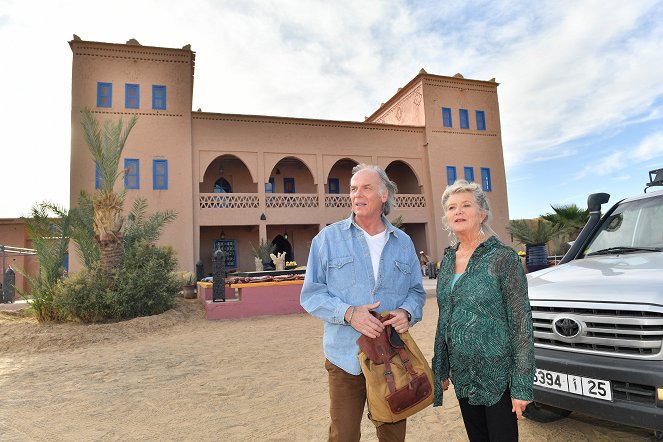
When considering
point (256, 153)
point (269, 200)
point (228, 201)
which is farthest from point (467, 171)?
point (228, 201)

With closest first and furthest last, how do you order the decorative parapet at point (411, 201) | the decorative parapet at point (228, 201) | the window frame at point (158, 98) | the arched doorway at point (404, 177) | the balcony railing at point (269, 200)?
1. the window frame at point (158, 98)
2. the decorative parapet at point (228, 201)
3. the balcony railing at point (269, 200)
4. the decorative parapet at point (411, 201)
5. the arched doorway at point (404, 177)

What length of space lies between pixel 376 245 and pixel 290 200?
17417 mm

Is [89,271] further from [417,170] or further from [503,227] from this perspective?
[503,227]

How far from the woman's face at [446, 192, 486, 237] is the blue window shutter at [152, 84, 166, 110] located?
18.4m

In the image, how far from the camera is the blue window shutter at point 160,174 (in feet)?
57.9

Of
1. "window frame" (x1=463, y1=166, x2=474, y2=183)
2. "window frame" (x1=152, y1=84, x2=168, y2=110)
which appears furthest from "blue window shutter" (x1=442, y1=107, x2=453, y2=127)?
"window frame" (x1=152, y1=84, x2=168, y2=110)

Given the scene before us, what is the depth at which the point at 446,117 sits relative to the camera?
22469 millimetres

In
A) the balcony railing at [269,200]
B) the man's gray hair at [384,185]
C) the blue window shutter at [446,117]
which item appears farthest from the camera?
the blue window shutter at [446,117]

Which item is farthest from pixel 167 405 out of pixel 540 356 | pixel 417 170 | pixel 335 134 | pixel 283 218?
pixel 417 170

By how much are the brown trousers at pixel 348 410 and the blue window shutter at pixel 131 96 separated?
1871 centimetres

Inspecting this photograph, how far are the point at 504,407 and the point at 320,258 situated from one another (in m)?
1.12

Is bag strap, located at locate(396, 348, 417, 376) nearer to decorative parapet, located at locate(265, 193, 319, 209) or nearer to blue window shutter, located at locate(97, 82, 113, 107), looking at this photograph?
decorative parapet, located at locate(265, 193, 319, 209)

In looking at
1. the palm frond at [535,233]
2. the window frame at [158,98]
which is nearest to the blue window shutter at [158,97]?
the window frame at [158,98]

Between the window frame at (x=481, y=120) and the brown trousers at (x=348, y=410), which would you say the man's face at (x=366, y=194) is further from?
the window frame at (x=481, y=120)
